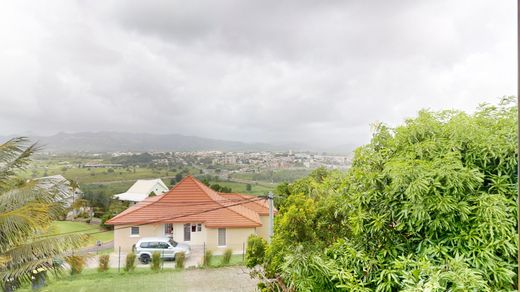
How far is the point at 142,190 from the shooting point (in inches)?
167

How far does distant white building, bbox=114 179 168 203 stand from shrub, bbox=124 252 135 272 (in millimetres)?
759

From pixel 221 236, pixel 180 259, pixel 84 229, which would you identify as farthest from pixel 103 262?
pixel 221 236

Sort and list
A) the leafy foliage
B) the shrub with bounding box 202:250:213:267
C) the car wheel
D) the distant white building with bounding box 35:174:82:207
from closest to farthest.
Result: the leafy foliage, the distant white building with bounding box 35:174:82:207, the car wheel, the shrub with bounding box 202:250:213:267

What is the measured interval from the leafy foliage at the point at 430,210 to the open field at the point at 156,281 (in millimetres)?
2606

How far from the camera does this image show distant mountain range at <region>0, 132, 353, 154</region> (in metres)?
3.83

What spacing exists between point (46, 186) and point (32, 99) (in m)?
1.32

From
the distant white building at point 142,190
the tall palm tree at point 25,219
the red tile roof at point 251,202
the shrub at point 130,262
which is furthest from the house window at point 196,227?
the tall palm tree at point 25,219

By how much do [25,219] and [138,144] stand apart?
2018 millimetres

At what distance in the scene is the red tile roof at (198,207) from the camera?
14.0 ft

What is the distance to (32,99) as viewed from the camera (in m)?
3.55

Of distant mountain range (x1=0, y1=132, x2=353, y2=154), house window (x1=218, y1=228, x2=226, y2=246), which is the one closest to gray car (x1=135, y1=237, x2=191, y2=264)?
house window (x1=218, y1=228, x2=226, y2=246)

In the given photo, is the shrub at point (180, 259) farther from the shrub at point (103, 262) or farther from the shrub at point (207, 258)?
the shrub at point (103, 262)

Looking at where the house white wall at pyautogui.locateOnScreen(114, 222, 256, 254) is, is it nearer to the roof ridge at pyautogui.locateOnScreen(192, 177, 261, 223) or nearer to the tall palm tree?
the roof ridge at pyautogui.locateOnScreen(192, 177, 261, 223)

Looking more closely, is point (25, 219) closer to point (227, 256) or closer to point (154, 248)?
point (154, 248)
